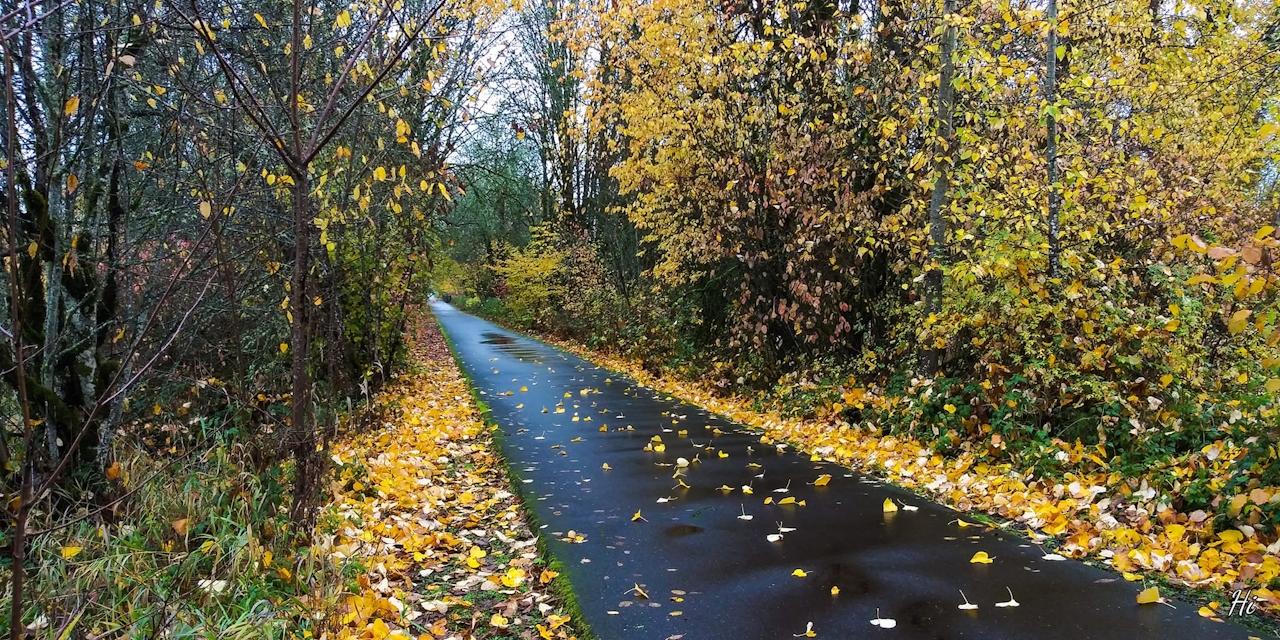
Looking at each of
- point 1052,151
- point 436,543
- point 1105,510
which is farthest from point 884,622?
point 1052,151

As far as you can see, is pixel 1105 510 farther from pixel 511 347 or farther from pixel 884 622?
pixel 511 347

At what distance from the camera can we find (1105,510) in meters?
4.55

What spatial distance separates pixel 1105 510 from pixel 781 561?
2.18 metres

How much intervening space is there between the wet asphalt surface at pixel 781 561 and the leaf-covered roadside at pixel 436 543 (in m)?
0.24

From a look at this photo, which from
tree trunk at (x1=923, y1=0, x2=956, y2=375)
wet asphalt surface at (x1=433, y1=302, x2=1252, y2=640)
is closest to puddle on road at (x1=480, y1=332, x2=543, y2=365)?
wet asphalt surface at (x1=433, y1=302, x2=1252, y2=640)

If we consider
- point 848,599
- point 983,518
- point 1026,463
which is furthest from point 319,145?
point 1026,463

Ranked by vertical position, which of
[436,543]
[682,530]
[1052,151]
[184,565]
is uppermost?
[1052,151]

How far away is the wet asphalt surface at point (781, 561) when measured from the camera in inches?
132

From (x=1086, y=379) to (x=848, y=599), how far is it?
10.1ft

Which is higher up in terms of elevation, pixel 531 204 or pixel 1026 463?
pixel 531 204

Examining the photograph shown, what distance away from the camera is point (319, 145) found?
9.77ft

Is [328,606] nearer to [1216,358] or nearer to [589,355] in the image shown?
[1216,358]

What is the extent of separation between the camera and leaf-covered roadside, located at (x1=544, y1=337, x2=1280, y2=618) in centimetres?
368

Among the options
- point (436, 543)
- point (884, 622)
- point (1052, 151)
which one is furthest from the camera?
point (1052, 151)
